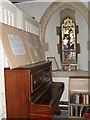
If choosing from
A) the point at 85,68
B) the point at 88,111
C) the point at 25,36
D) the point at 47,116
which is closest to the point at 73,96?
the point at 88,111

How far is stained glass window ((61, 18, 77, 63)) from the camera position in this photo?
568cm

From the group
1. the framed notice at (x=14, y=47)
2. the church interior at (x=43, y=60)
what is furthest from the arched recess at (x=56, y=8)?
the framed notice at (x=14, y=47)

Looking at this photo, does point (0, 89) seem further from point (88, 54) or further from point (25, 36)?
point (88, 54)

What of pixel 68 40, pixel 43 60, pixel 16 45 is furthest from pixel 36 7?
pixel 16 45

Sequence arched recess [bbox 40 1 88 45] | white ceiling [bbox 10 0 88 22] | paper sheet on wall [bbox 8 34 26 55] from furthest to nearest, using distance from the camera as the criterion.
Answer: white ceiling [bbox 10 0 88 22], arched recess [bbox 40 1 88 45], paper sheet on wall [bbox 8 34 26 55]

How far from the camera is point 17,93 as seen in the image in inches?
83.7

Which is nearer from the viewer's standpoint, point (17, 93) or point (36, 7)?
point (17, 93)

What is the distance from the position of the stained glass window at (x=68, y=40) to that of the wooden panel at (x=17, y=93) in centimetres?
364

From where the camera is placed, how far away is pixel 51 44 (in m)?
5.69

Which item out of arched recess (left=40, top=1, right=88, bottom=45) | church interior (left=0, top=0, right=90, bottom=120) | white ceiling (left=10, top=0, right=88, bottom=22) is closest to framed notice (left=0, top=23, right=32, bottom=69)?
church interior (left=0, top=0, right=90, bottom=120)

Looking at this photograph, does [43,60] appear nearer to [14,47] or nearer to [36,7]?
[14,47]

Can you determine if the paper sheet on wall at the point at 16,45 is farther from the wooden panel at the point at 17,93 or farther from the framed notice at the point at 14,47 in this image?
the wooden panel at the point at 17,93

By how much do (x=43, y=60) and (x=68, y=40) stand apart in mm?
2410

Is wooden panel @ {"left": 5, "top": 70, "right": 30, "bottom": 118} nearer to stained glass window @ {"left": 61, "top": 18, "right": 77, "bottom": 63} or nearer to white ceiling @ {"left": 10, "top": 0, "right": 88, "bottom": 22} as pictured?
white ceiling @ {"left": 10, "top": 0, "right": 88, "bottom": 22}
